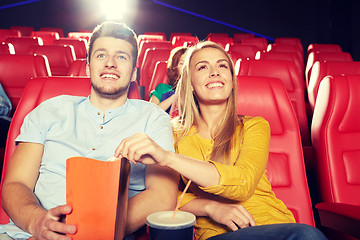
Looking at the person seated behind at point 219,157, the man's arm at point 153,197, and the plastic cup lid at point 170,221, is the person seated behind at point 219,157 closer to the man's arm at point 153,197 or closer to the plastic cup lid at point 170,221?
the man's arm at point 153,197

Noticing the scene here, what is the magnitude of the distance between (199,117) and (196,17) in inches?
409

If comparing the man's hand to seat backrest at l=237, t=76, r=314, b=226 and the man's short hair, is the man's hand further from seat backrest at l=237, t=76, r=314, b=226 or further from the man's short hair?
seat backrest at l=237, t=76, r=314, b=226

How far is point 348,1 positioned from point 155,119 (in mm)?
8720

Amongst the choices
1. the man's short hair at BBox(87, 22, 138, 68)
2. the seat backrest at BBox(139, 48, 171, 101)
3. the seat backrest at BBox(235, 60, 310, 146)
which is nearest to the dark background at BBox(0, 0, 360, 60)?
the seat backrest at BBox(139, 48, 171, 101)

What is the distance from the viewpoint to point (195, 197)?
4.30 ft

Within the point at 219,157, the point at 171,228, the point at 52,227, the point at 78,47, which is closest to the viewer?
the point at 171,228

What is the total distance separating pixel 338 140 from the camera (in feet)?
4.77

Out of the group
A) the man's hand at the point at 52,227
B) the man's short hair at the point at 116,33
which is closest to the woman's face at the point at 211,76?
the man's short hair at the point at 116,33

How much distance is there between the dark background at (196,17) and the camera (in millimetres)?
10922

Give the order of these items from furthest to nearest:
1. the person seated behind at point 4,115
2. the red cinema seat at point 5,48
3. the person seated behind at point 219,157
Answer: the red cinema seat at point 5,48
the person seated behind at point 4,115
the person seated behind at point 219,157

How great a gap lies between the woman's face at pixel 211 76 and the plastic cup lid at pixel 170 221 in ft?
2.32

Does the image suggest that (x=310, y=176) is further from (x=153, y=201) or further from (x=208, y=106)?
(x=153, y=201)

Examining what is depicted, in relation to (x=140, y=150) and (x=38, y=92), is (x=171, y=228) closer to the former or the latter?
(x=140, y=150)

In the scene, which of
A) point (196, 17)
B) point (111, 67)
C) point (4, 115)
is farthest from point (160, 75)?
point (196, 17)
